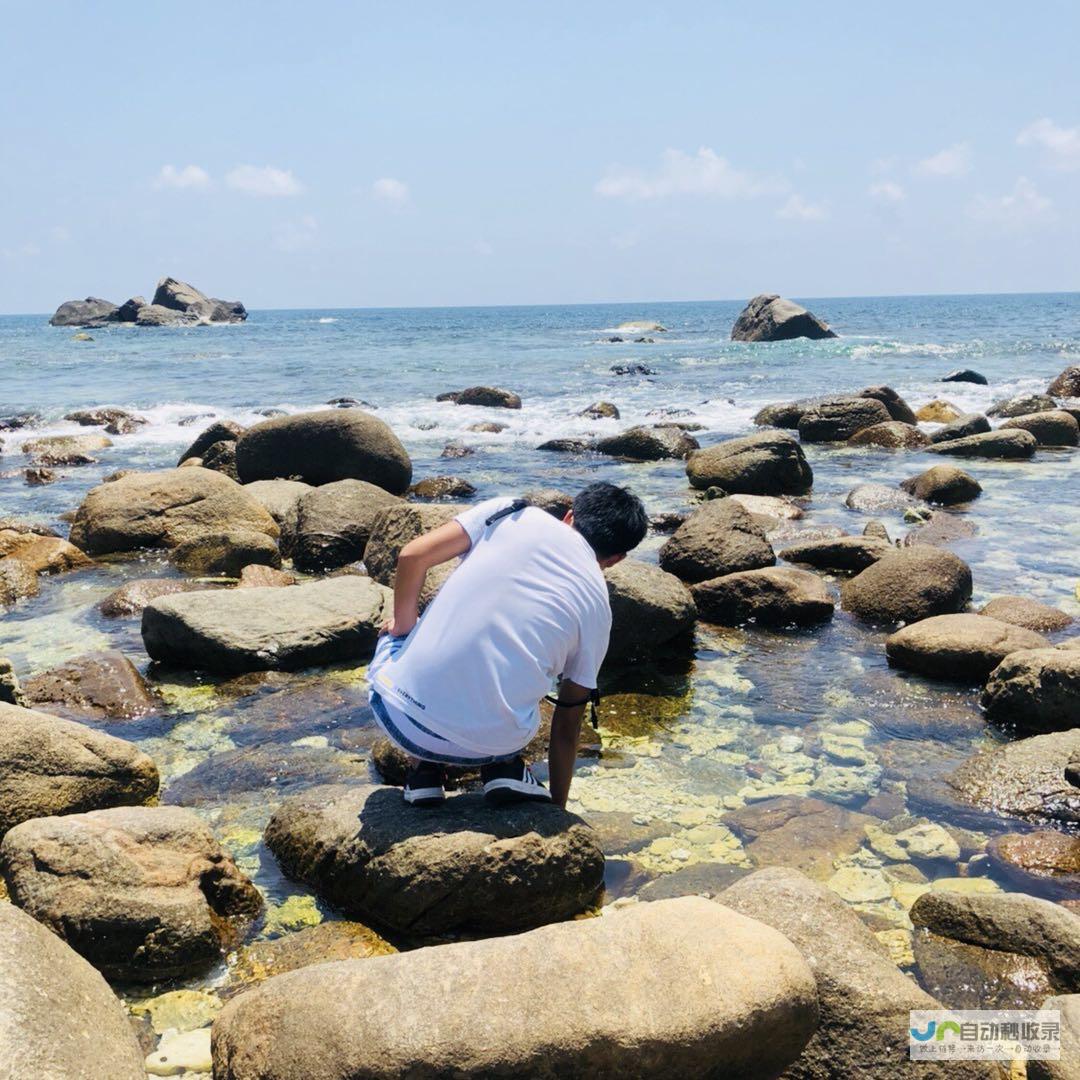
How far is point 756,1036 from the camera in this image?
9.60ft

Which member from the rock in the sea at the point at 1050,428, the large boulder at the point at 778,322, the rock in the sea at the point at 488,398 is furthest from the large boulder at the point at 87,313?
the rock in the sea at the point at 1050,428

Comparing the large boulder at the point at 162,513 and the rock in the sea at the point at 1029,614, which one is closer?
the rock in the sea at the point at 1029,614

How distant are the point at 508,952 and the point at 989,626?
16.9 feet

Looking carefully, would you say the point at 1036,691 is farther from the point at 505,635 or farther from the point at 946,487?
the point at 946,487

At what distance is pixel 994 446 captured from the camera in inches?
677

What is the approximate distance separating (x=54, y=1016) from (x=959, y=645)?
19.0ft

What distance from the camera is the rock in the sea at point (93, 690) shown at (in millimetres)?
6332

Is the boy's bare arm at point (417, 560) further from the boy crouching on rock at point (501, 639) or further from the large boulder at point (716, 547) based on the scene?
the large boulder at point (716, 547)

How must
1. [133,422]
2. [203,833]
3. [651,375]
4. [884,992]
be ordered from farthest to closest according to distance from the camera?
[651,375] → [133,422] → [203,833] → [884,992]

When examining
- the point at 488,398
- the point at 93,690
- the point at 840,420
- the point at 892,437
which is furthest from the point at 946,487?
the point at 488,398

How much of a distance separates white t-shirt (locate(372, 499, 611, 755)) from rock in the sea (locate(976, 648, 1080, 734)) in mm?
3320

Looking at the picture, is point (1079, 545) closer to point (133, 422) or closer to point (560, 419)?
point (560, 419)

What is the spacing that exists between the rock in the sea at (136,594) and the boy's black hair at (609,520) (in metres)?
4.88

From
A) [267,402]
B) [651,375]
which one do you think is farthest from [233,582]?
[651,375]
